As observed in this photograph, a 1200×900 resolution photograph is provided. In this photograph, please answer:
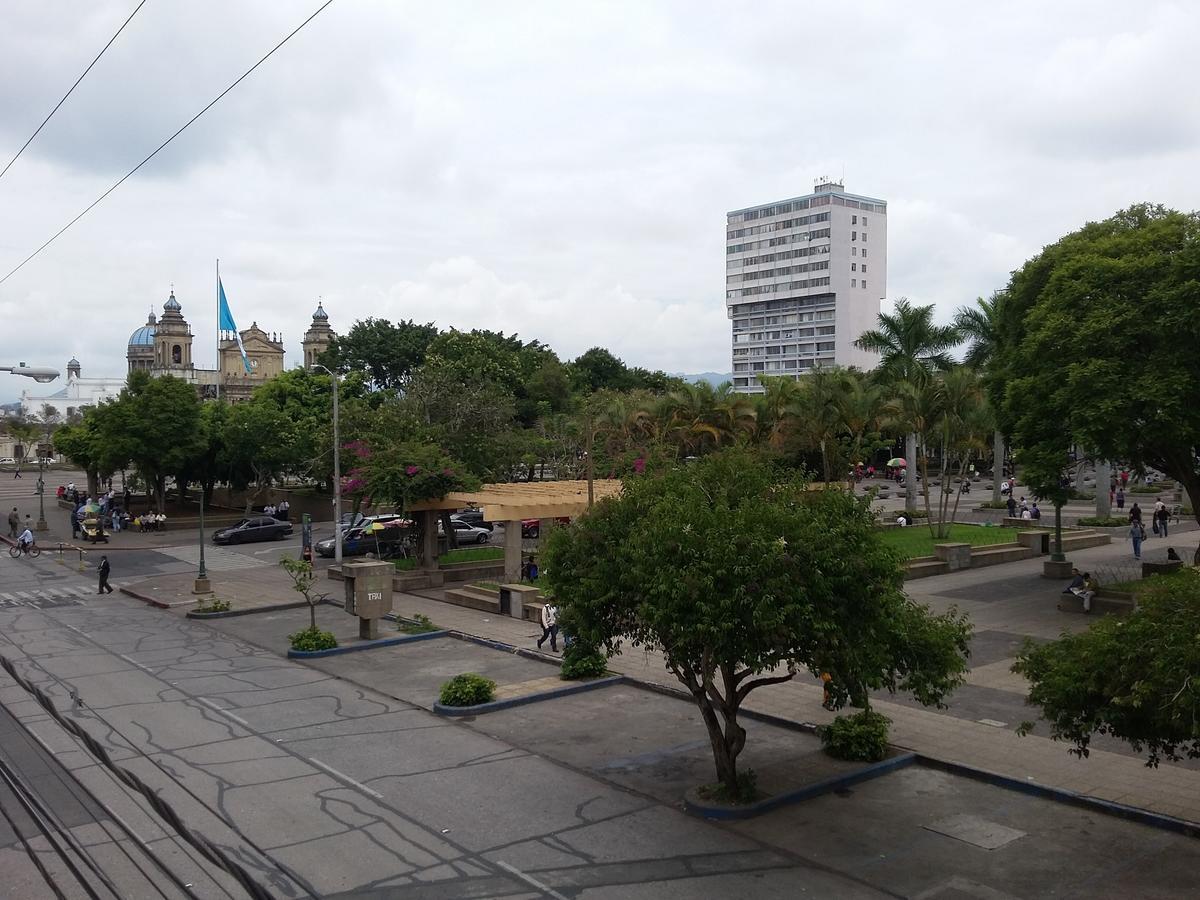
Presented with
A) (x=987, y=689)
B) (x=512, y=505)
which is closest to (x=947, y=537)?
(x=512, y=505)

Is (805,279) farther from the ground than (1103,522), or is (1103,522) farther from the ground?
(805,279)

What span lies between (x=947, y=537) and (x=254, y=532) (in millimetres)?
31649

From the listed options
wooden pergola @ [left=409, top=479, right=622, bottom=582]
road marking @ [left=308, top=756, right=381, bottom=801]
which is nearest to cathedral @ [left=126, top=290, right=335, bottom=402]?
wooden pergola @ [left=409, top=479, right=622, bottom=582]

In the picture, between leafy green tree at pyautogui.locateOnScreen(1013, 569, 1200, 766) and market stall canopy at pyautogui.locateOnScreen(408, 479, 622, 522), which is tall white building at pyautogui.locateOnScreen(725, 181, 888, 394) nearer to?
market stall canopy at pyautogui.locateOnScreen(408, 479, 622, 522)

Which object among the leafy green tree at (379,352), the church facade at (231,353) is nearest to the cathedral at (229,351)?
the church facade at (231,353)

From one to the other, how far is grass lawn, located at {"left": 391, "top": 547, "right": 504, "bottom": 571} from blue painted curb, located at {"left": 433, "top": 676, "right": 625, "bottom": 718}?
16113 mm

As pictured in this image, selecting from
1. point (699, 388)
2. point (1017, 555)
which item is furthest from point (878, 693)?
point (699, 388)

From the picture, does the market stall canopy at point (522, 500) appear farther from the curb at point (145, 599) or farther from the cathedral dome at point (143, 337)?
the cathedral dome at point (143, 337)

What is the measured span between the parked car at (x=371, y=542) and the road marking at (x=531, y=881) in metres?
29.3

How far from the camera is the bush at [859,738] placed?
14188 millimetres

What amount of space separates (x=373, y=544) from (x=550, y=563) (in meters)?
29.8

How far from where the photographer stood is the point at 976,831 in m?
11.7

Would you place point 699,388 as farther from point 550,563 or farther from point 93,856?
point 93,856

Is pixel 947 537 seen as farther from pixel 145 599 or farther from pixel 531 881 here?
pixel 531 881
